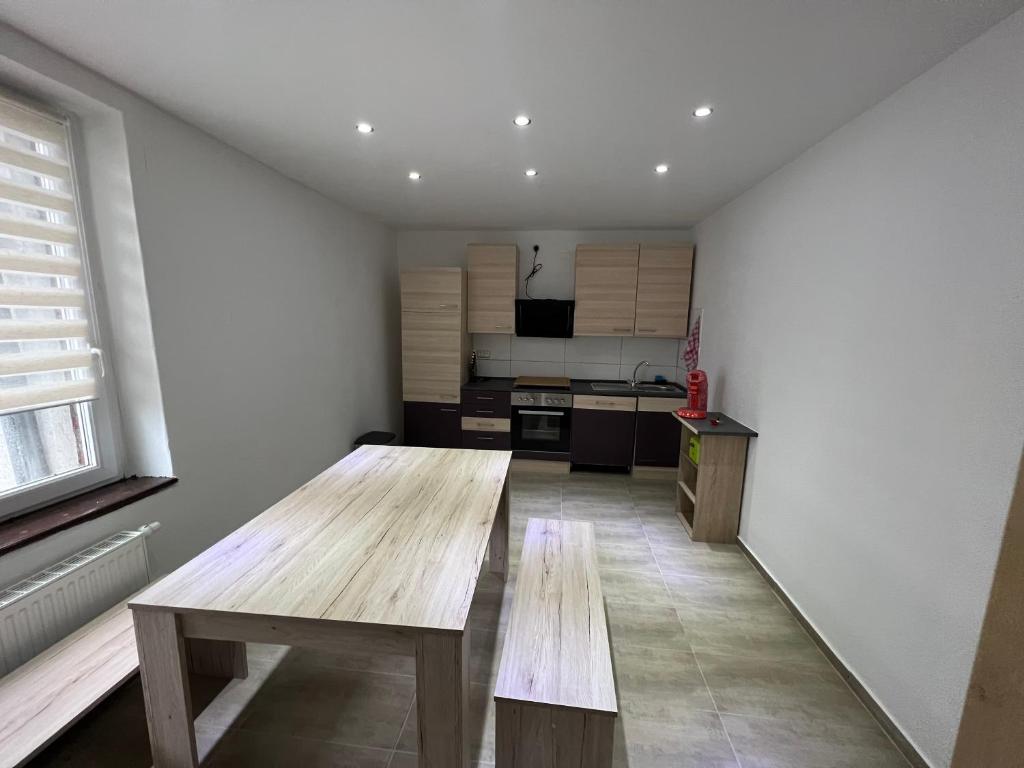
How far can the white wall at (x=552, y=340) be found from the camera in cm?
447

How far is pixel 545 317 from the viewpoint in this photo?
436 centimetres

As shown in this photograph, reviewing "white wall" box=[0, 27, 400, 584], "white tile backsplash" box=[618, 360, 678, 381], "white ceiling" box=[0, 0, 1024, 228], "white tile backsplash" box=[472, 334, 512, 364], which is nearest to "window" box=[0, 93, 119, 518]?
"white wall" box=[0, 27, 400, 584]

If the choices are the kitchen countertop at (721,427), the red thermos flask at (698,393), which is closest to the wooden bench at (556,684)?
the kitchen countertop at (721,427)

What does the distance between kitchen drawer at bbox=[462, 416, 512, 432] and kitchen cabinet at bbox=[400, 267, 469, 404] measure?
267 millimetres

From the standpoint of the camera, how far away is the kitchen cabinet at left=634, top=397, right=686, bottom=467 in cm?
402

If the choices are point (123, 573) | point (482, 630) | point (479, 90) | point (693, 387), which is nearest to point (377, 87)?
point (479, 90)

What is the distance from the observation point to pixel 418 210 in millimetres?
3711

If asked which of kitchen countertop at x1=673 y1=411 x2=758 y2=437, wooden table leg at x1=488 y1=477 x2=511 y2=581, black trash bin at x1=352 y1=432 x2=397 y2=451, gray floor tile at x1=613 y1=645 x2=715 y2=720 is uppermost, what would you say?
kitchen countertop at x1=673 y1=411 x2=758 y2=437

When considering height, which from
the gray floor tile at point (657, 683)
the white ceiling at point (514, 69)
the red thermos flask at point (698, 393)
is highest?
the white ceiling at point (514, 69)

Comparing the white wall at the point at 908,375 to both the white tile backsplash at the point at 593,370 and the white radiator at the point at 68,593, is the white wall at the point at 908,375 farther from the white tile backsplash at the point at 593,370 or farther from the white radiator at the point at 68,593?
the white radiator at the point at 68,593

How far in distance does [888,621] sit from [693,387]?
5.96 feet

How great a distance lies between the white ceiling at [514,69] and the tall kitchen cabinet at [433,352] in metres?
1.66

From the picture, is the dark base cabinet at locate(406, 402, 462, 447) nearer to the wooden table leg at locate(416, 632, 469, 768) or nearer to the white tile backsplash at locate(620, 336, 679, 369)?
the white tile backsplash at locate(620, 336, 679, 369)

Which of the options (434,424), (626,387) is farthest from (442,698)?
(626,387)
